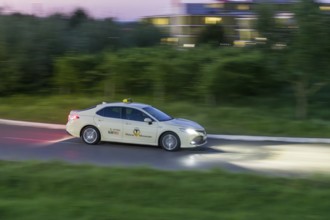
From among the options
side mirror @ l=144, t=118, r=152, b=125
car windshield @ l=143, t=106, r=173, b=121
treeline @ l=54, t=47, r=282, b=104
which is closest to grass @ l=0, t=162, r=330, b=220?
side mirror @ l=144, t=118, r=152, b=125

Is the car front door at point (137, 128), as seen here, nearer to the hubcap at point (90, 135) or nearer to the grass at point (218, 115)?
the hubcap at point (90, 135)

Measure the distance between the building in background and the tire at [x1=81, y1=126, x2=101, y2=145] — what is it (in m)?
9.15

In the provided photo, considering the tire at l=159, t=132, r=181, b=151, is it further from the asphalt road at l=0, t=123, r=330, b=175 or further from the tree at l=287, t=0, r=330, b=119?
the tree at l=287, t=0, r=330, b=119

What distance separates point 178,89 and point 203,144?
8.45 m

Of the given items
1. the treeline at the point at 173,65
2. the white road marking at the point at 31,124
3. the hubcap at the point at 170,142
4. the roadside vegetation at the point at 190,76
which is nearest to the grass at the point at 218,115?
the roadside vegetation at the point at 190,76

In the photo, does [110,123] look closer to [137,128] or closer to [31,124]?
[137,128]

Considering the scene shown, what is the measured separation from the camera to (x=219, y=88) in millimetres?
21953

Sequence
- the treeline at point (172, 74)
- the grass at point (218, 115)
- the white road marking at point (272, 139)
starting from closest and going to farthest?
the white road marking at point (272, 139) < the grass at point (218, 115) < the treeline at point (172, 74)

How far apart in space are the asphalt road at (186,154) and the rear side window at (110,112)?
901 millimetres

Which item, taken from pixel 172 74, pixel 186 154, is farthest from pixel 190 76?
pixel 186 154

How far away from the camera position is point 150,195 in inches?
314

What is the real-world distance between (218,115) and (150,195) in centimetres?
1291

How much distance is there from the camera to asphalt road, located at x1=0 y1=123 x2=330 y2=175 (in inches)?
480

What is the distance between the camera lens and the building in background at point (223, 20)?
21.4 m
